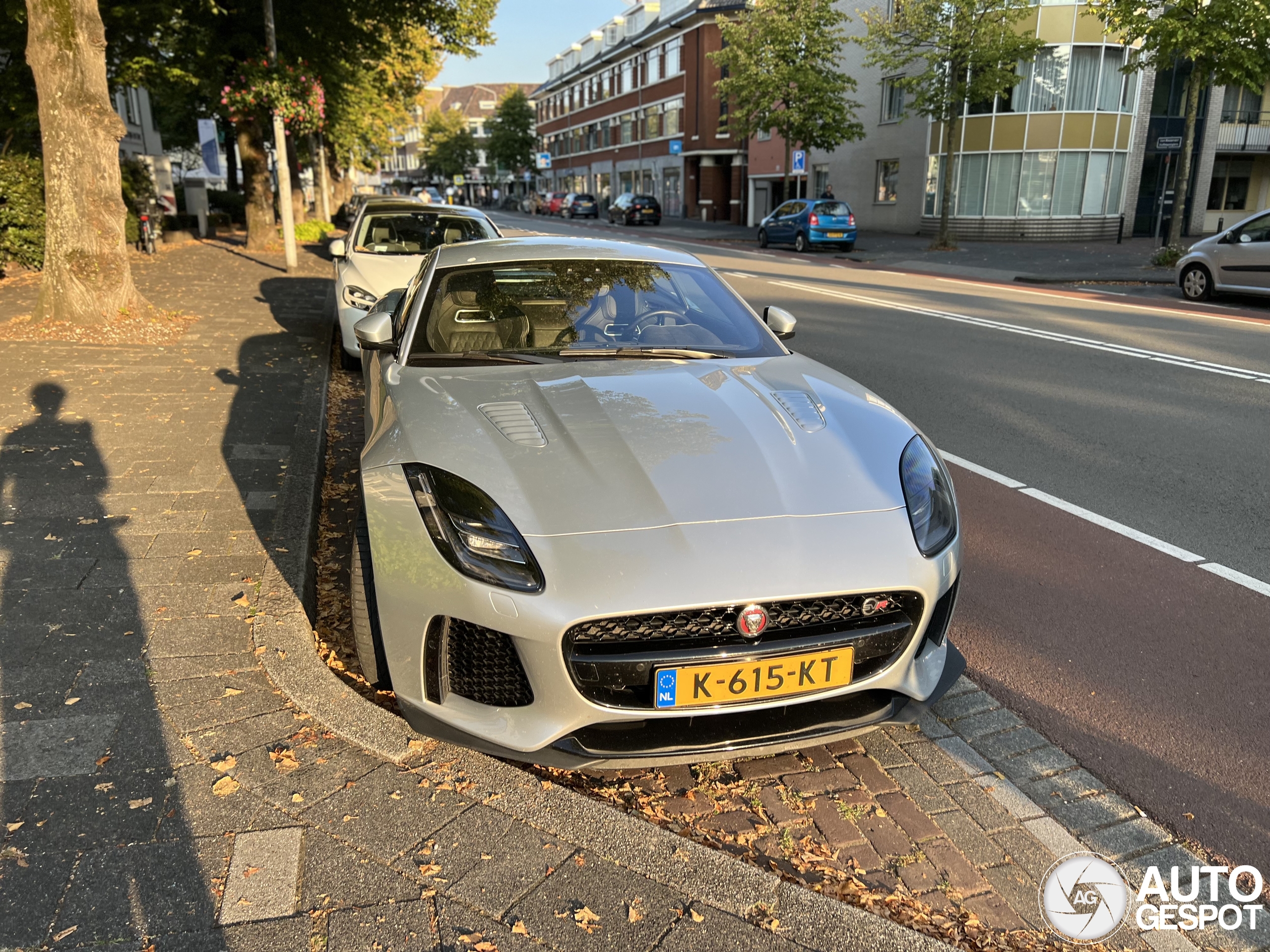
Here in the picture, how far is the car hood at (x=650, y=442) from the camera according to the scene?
8.70ft

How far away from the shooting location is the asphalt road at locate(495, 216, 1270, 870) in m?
3.01

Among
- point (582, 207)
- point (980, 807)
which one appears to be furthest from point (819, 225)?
point (582, 207)

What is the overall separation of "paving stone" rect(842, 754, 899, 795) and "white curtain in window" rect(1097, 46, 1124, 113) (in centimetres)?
3453

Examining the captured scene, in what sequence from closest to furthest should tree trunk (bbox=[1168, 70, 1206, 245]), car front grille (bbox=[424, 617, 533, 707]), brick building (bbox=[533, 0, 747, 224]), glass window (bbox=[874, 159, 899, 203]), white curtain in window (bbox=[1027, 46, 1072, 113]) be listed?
car front grille (bbox=[424, 617, 533, 707]) → tree trunk (bbox=[1168, 70, 1206, 245]) → white curtain in window (bbox=[1027, 46, 1072, 113]) → glass window (bbox=[874, 159, 899, 203]) → brick building (bbox=[533, 0, 747, 224])

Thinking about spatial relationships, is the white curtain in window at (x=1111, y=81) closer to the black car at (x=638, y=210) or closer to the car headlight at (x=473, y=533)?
the black car at (x=638, y=210)

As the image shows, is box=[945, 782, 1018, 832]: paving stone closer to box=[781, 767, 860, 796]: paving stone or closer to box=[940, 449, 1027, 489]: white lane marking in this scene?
box=[781, 767, 860, 796]: paving stone

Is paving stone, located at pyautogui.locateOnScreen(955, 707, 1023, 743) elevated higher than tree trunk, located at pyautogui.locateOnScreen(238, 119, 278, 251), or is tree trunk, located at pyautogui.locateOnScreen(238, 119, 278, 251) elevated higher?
tree trunk, located at pyautogui.locateOnScreen(238, 119, 278, 251)

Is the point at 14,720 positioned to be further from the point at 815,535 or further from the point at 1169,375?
the point at 1169,375

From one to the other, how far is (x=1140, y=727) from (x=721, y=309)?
2369 mm

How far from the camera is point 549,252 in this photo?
4.55 meters

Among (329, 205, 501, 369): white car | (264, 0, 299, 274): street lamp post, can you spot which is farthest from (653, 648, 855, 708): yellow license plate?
(264, 0, 299, 274): street lamp post

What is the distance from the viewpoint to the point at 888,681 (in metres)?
2.63

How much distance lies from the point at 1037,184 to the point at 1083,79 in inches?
144

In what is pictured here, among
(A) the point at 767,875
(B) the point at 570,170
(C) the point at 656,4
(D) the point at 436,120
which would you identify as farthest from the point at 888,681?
(D) the point at 436,120
